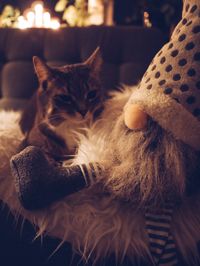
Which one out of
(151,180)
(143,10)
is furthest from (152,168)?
(143,10)

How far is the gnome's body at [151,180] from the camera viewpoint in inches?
22.6

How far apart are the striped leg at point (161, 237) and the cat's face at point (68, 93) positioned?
30 centimetres

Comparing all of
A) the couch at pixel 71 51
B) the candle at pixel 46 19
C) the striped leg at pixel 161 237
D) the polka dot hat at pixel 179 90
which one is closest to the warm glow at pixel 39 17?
the candle at pixel 46 19

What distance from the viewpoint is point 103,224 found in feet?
1.97

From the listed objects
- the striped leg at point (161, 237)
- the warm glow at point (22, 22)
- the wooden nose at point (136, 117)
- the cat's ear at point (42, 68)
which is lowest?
the striped leg at point (161, 237)

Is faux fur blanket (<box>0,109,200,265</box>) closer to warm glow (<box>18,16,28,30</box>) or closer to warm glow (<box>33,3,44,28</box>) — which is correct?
warm glow (<box>18,16,28,30</box>)

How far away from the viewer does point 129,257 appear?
583 millimetres

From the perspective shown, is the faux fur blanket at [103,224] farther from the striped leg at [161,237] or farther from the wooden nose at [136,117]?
the wooden nose at [136,117]

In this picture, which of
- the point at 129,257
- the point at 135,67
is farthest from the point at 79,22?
the point at 129,257

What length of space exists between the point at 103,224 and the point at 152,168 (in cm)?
14

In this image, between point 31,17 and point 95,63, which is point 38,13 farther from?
point 95,63

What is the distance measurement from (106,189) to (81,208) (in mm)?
61

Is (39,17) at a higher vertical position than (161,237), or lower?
higher

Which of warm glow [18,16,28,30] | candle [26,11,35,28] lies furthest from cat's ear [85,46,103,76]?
candle [26,11,35,28]
